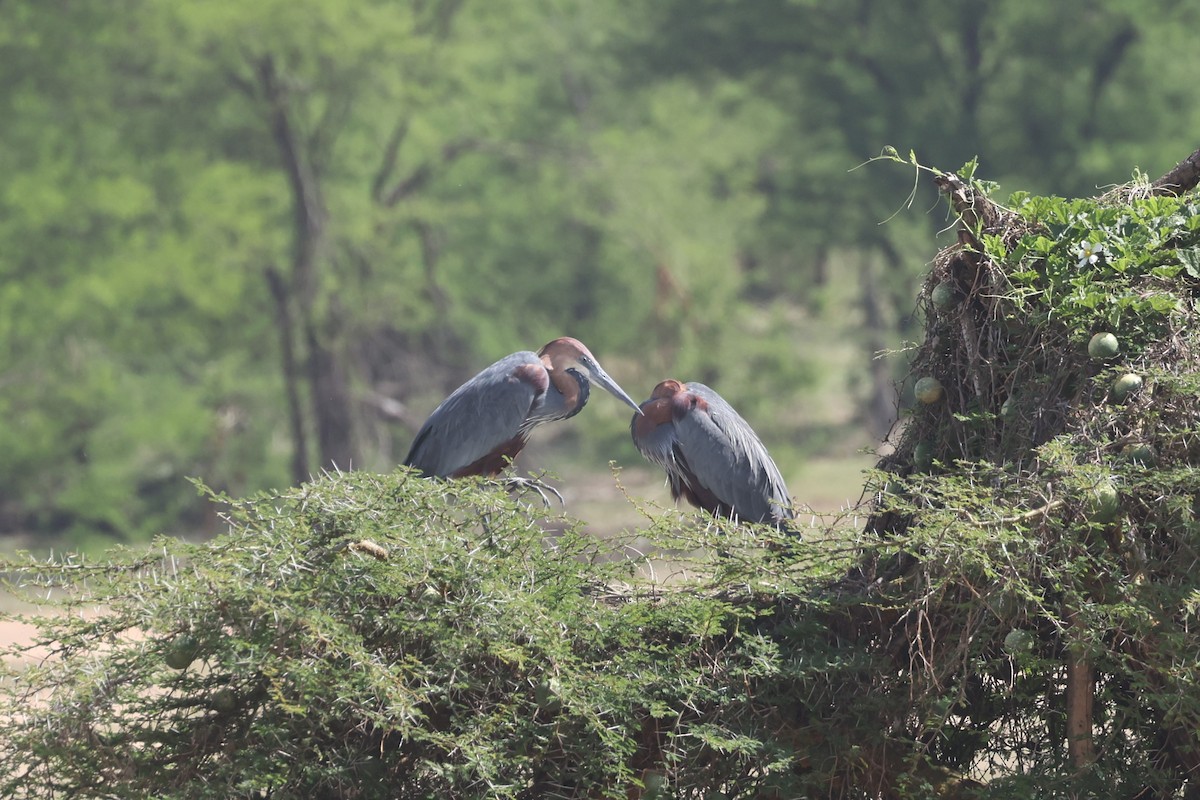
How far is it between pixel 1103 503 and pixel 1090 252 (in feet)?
2.99

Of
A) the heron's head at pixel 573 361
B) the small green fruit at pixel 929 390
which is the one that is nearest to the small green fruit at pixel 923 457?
the small green fruit at pixel 929 390

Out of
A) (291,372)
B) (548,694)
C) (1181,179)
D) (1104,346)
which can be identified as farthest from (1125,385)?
(291,372)

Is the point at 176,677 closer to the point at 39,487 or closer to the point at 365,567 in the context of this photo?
the point at 365,567

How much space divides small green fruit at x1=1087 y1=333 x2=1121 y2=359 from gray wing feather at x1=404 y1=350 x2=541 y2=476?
14.1 ft

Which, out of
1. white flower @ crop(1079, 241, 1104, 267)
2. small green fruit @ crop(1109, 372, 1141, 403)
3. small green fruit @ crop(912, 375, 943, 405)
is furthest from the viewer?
small green fruit @ crop(912, 375, 943, 405)

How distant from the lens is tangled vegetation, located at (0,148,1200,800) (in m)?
3.95

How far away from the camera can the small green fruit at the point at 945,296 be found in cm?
483

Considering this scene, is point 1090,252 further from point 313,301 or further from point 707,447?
point 313,301

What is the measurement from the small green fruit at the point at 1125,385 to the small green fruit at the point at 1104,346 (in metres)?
0.08

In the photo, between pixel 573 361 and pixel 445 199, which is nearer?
pixel 573 361

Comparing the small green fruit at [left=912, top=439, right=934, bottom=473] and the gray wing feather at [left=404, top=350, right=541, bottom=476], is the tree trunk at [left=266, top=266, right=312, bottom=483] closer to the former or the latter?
the gray wing feather at [left=404, top=350, right=541, bottom=476]

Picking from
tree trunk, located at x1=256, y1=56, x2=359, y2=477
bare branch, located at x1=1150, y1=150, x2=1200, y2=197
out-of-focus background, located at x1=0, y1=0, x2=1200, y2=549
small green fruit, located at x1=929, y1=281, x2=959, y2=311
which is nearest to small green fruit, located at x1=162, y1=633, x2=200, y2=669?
small green fruit, located at x1=929, y1=281, x2=959, y2=311

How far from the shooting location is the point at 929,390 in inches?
188

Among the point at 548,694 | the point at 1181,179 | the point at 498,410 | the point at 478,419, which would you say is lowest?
the point at 548,694
